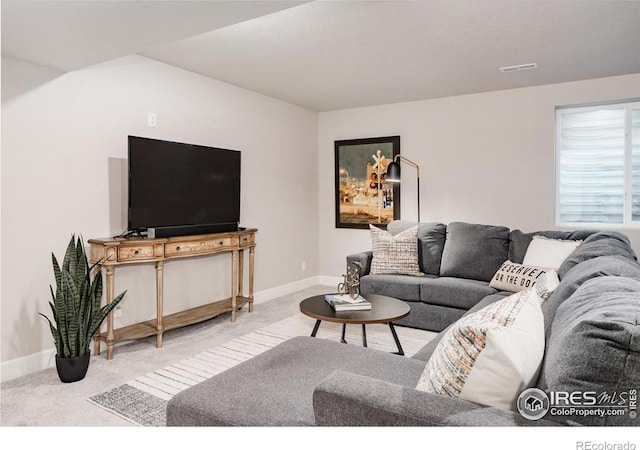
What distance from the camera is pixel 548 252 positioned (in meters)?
3.48

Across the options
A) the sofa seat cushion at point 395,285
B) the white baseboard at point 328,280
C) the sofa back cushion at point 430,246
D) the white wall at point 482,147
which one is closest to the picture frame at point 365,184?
the white wall at point 482,147

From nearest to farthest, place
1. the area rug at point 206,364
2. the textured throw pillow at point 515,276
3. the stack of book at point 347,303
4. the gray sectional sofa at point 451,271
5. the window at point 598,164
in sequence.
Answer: the area rug at point 206,364 → the stack of book at point 347,303 → the textured throw pillow at point 515,276 → the gray sectional sofa at point 451,271 → the window at point 598,164

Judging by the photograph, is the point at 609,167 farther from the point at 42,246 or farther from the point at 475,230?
the point at 42,246

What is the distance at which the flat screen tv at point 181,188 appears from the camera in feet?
11.0

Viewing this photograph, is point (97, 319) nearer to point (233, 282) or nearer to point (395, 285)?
point (233, 282)

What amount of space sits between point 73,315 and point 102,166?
49.0 inches

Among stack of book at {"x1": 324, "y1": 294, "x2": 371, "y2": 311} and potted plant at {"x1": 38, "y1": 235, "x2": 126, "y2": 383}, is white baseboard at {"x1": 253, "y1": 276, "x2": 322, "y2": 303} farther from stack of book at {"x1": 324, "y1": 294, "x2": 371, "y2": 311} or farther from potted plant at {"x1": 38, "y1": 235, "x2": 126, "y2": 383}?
potted plant at {"x1": 38, "y1": 235, "x2": 126, "y2": 383}

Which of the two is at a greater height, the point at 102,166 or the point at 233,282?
the point at 102,166

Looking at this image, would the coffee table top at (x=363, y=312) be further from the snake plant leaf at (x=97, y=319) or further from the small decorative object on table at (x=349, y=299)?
the snake plant leaf at (x=97, y=319)

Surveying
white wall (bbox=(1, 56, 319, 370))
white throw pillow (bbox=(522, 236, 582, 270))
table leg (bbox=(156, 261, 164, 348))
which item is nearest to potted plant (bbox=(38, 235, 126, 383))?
white wall (bbox=(1, 56, 319, 370))

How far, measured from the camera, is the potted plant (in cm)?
273

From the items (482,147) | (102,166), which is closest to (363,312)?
(102,166)

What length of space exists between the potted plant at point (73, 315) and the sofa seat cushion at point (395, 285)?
2.33m

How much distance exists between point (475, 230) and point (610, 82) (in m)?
2.04
